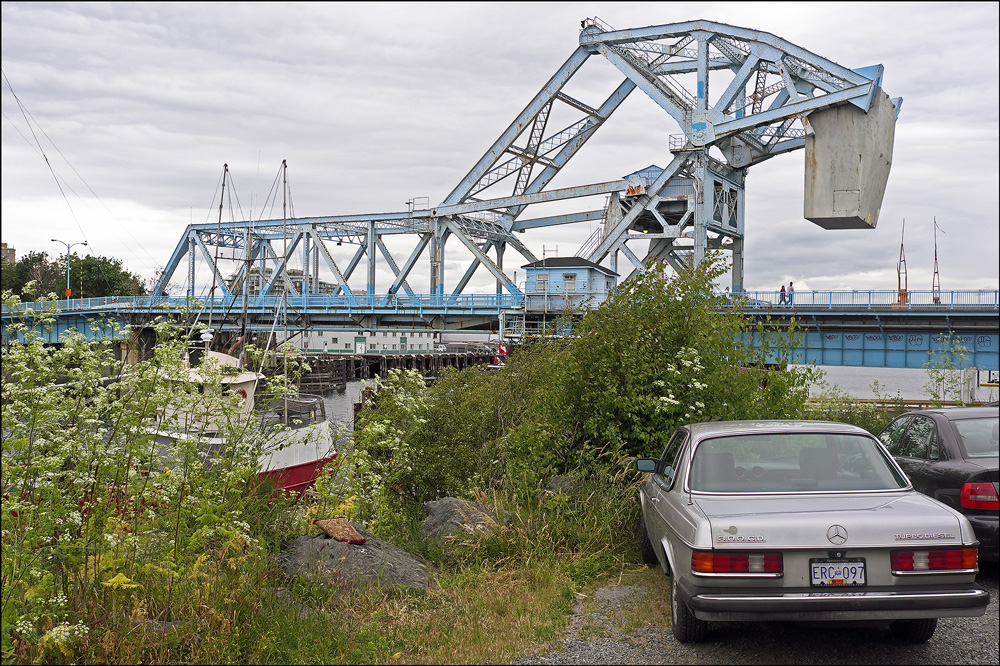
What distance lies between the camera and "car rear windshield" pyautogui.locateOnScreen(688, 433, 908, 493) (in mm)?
5594

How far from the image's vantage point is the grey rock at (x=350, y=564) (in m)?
6.39

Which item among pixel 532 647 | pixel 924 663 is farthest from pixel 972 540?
pixel 532 647

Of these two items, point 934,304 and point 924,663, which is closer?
point 924,663

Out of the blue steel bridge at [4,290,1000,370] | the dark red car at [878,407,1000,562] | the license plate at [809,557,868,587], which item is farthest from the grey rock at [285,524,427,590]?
the blue steel bridge at [4,290,1000,370]

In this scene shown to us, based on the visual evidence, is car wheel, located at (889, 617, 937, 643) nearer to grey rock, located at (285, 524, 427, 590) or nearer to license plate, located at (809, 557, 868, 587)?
license plate, located at (809, 557, 868, 587)

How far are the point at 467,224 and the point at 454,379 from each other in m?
32.6

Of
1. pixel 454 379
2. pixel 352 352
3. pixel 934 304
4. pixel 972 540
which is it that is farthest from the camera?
pixel 352 352

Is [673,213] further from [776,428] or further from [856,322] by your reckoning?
[776,428]

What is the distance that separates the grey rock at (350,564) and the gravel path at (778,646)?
1657 millimetres

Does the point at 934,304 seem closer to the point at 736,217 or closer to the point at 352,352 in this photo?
the point at 736,217

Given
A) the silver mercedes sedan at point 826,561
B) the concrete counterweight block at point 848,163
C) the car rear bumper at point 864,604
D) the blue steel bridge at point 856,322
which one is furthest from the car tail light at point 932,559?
the concrete counterweight block at point 848,163

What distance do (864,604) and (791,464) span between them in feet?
4.72

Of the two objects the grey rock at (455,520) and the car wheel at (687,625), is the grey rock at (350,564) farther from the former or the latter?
the car wheel at (687,625)

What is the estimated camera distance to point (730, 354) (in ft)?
32.5
